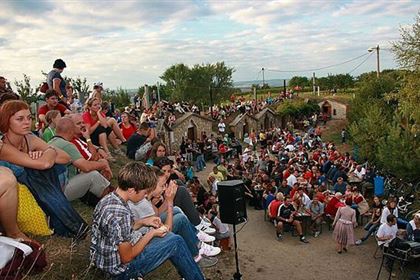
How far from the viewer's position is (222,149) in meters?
24.1

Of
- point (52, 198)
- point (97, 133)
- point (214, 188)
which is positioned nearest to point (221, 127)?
point (214, 188)

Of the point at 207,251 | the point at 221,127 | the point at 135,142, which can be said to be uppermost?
the point at 135,142

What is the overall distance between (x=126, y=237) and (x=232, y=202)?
4245 mm

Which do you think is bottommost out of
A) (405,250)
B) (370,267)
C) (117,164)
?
(370,267)

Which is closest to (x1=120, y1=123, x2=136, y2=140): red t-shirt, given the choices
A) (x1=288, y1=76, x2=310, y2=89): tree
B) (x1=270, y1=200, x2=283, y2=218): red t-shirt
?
(x1=270, y1=200, x2=283, y2=218): red t-shirt

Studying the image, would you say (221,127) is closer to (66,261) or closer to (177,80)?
(177,80)

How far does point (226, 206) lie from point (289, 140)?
21.2 m

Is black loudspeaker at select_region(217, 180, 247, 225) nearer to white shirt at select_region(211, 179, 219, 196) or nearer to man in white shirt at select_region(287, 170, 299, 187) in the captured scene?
white shirt at select_region(211, 179, 219, 196)

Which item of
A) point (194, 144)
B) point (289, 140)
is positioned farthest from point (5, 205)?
point (289, 140)

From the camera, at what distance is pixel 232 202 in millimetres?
7520

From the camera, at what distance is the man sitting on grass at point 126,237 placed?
3.43 m

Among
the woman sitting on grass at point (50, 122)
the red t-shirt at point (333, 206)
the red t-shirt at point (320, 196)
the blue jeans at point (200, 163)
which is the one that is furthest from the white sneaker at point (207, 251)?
the blue jeans at point (200, 163)

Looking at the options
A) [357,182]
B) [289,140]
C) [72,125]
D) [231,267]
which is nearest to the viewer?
[72,125]

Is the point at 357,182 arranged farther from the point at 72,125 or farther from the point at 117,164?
the point at 72,125
